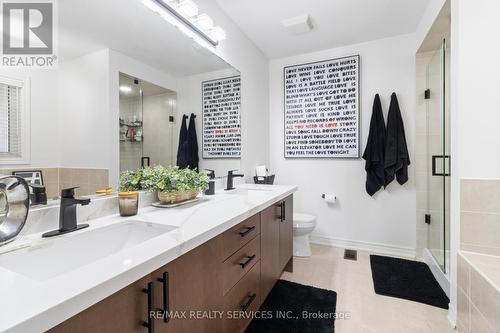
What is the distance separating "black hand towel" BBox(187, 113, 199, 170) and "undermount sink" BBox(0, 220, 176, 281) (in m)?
0.80

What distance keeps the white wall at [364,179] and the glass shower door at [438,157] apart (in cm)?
18

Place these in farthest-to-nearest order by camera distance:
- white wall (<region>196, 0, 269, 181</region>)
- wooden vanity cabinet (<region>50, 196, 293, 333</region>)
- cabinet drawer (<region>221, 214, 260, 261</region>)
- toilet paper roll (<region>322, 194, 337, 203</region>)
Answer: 1. toilet paper roll (<region>322, 194, 337, 203</region>)
2. white wall (<region>196, 0, 269, 181</region>)
3. cabinet drawer (<region>221, 214, 260, 261</region>)
4. wooden vanity cabinet (<region>50, 196, 293, 333</region>)

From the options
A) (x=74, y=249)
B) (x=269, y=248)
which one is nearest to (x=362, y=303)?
(x=269, y=248)

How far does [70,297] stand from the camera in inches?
18.7

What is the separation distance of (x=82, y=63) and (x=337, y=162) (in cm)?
250

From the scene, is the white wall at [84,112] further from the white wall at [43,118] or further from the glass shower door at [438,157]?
the glass shower door at [438,157]

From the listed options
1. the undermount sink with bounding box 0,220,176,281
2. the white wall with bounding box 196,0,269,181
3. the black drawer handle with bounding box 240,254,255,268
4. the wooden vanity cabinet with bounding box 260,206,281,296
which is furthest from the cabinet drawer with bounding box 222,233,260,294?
the white wall with bounding box 196,0,269,181

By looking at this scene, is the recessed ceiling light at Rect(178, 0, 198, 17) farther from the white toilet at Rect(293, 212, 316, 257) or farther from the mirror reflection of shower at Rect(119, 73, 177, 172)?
the white toilet at Rect(293, 212, 316, 257)

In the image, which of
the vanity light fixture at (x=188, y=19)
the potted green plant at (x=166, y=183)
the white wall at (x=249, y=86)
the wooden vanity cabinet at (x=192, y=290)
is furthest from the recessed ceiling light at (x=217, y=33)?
the wooden vanity cabinet at (x=192, y=290)

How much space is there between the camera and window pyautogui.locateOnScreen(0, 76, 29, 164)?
84cm

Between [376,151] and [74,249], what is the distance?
8.44 feet

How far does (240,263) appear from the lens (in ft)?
3.98

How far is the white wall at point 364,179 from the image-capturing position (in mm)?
2490

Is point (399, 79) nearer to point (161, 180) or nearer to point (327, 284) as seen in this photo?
point (327, 284)
